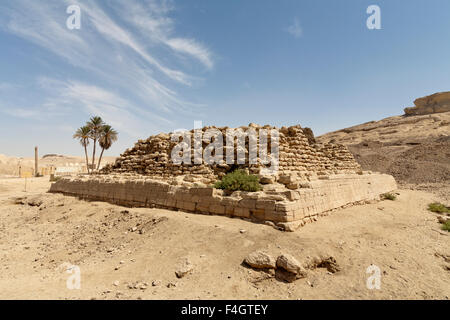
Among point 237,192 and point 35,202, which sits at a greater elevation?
point 237,192

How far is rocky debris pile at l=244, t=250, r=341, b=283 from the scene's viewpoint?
15.3ft

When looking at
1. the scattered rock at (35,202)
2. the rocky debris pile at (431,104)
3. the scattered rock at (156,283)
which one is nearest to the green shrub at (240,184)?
the scattered rock at (156,283)

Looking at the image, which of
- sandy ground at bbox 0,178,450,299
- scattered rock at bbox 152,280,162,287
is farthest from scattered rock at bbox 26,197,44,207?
scattered rock at bbox 152,280,162,287

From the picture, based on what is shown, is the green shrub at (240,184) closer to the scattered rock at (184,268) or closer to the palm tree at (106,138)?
the scattered rock at (184,268)

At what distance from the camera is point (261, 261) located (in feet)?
16.0

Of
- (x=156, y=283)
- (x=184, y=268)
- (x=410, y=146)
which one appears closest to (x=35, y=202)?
(x=156, y=283)

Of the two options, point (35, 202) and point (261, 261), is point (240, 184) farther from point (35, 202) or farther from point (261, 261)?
point (35, 202)

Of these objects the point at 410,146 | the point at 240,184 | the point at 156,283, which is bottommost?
the point at 156,283

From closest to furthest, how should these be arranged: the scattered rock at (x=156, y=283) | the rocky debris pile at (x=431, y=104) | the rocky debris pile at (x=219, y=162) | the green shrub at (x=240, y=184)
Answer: the scattered rock at (x=156, y=283)
the green shrub at (x=240, y=184)
the rocky debris pile at (x=219, y=162)
the rocky debris pile at (x=431, y=104)

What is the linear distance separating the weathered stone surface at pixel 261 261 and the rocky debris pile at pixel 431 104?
74848 millimetres

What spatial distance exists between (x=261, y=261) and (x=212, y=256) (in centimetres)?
115

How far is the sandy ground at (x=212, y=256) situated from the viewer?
443cm

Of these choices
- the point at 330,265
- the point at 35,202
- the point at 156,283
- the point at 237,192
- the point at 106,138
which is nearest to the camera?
the point at 156,283

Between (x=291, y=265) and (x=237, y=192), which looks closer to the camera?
(x=291, y=265)
